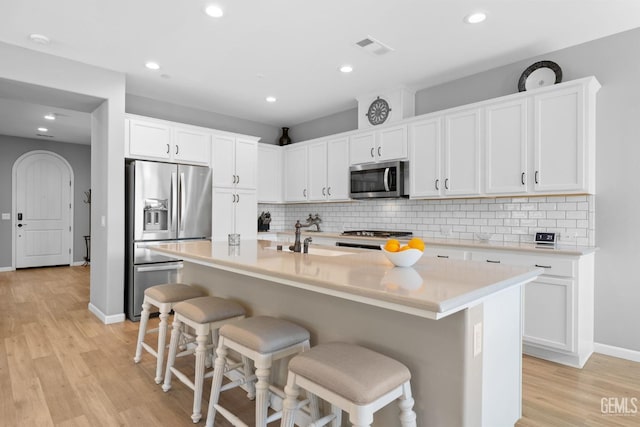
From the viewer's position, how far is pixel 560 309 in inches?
113

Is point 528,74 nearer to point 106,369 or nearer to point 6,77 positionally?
point 106,369

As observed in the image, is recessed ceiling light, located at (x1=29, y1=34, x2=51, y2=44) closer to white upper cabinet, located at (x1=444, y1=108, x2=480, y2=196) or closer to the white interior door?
white upper cabinet, located at (x1=444, y1=108, x2=480, y2=196)

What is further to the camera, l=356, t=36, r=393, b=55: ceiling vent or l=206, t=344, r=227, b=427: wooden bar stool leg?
l=356, t=36, r=393, b=55: ceiling vent

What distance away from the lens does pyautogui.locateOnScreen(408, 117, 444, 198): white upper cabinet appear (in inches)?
154

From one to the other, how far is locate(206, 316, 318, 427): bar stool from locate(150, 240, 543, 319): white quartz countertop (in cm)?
27

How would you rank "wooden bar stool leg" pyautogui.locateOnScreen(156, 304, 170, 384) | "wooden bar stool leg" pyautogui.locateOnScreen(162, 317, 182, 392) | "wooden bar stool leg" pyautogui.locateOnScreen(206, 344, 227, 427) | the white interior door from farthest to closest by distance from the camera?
the white interior door → "wooden bar stool leg" pyautogui.locateOnScreen(156, 304, 170, 384) → "wooden bar stool leg" pyautogui.locateOnScreen(162, 317, 182, 392) → "wooden bar stool leg" pyautogui.locateOnScreen(206, 344, 227, 427)

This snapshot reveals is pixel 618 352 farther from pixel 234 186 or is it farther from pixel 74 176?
pixel 74 176

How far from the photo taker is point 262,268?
1.74m

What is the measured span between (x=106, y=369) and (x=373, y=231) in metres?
3.29

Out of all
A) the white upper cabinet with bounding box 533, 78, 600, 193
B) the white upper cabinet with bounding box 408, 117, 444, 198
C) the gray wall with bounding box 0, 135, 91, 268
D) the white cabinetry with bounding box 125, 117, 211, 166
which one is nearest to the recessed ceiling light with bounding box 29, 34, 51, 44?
the white cabinetry with bounding box 125, 117, 211, 166

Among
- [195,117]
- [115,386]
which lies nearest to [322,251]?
[115,386]

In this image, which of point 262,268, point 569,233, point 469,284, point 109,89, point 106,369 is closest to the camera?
point 469,284

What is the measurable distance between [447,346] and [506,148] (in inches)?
102

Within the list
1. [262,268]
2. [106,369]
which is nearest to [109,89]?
[106,369]
